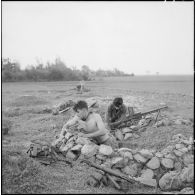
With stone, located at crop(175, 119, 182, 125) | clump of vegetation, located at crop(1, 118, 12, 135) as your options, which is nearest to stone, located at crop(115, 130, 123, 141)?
stone, located at crop(175, 119, 182, 125)

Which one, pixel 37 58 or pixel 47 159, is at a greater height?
pixel 37 58

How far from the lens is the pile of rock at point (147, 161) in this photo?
423 cm

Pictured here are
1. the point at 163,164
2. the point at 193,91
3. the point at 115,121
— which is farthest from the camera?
the point at 115,121

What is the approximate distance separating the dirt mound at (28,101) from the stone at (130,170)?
6.73 feet

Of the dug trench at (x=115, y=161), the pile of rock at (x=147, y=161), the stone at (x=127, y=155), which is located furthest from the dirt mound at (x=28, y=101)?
the stone at (x=127, y=155)

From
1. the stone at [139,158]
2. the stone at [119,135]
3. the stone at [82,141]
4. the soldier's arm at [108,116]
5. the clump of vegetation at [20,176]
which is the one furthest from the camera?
the soldier's arm at [108,116]

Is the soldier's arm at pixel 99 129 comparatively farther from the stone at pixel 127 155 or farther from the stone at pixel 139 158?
the stone at pixel 139 158

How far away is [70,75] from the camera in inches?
212

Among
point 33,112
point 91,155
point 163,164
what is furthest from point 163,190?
point 33,112

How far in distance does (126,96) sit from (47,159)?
73.8 inches

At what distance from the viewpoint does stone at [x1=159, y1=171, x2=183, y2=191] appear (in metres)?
4.18

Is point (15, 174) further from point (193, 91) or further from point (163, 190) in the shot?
point (193, 91)

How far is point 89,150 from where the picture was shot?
484 cm

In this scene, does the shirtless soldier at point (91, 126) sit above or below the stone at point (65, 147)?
above
